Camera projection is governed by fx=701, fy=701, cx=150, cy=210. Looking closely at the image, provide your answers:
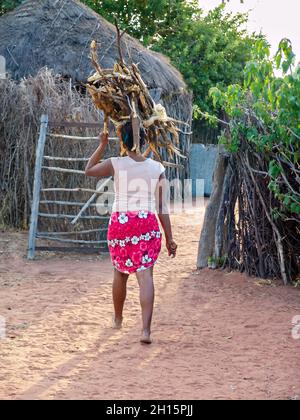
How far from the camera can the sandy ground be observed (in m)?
4.02

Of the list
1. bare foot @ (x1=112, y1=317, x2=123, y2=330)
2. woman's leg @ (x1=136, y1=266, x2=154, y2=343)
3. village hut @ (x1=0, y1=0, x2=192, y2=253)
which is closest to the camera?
woman's leg @ (x1=136, y1=266, x2=154, y2=343)

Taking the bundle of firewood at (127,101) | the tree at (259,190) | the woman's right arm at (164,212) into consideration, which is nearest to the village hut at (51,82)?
the tree at (259,190)

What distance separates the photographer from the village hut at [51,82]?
938 centimetres

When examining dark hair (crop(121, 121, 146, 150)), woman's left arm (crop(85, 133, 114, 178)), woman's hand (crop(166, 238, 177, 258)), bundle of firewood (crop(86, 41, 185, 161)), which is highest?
bundle of firewood (crop(86, 41, 185, 161))

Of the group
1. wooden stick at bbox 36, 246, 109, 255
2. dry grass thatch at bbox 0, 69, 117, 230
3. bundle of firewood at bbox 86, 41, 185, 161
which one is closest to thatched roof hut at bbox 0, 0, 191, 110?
dry grass thatch at bbox 0, 69, 117, 230

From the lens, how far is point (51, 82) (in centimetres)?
973

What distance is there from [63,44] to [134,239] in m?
9.75

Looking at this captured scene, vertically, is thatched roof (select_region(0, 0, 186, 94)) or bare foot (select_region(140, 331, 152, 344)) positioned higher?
thatched roof (select_region(0, 0, 186, 94))

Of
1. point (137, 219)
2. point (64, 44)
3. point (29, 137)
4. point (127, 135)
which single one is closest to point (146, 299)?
point (137, 219)

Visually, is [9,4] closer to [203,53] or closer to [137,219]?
[203,53]

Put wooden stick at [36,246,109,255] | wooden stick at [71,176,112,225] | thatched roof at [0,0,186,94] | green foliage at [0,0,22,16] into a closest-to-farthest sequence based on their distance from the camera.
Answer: wooden stick at [36,246,109,255] → wooden stick at [71,176,112,225] → thatched roof at [0,0,186,94] → green foliage at [0,0,22,16]

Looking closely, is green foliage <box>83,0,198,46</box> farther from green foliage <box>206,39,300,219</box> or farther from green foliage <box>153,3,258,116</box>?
green foliage <box>206,39,300,219</box>

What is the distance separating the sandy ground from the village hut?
2208mm

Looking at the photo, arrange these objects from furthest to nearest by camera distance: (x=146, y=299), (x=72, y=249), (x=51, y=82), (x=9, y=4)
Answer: (x=9, y=4)
(x=51, y=82)
(x=72, y=249)
(x=146, y=299)
